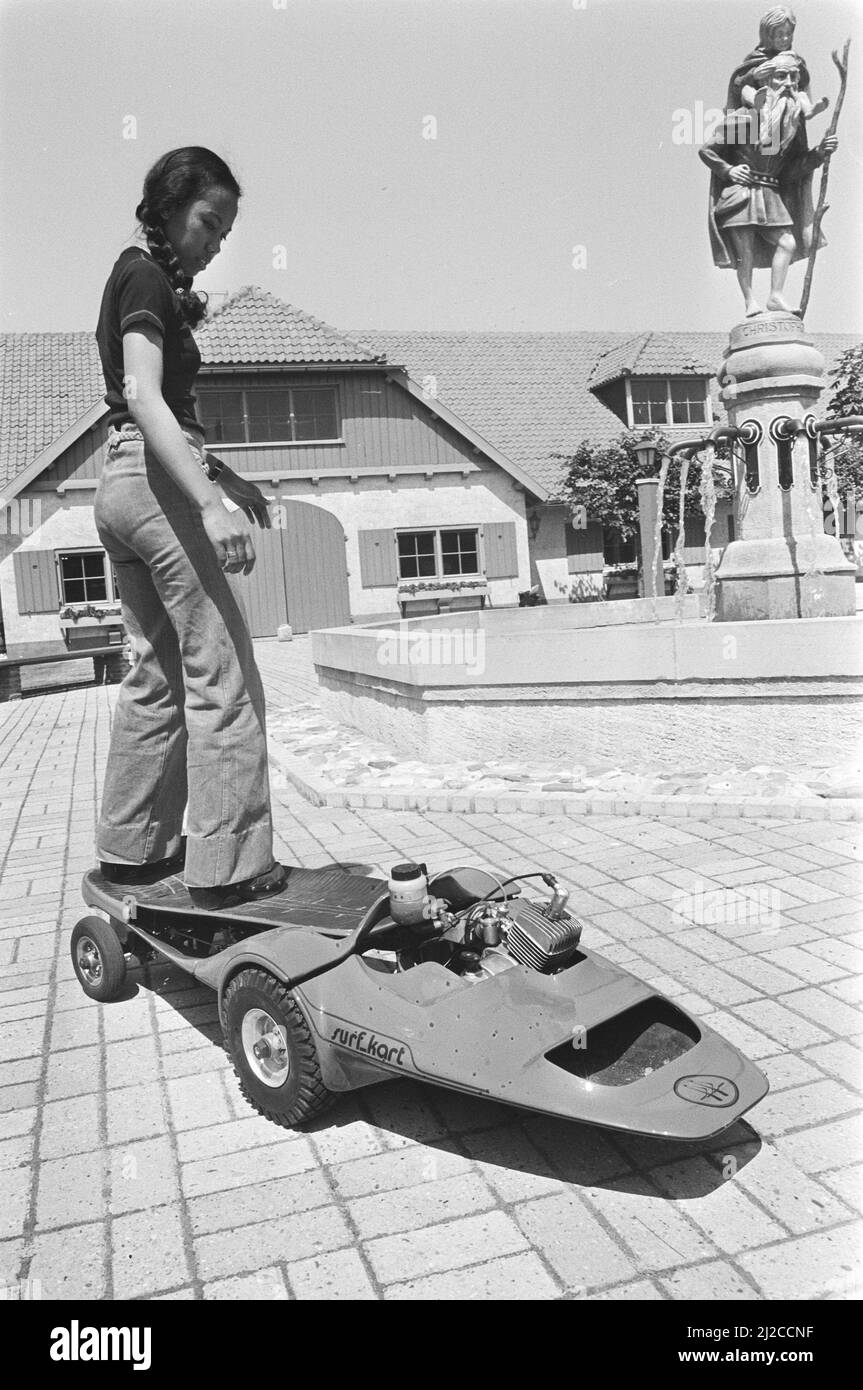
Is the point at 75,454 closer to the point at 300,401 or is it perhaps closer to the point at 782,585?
the point at 300,401

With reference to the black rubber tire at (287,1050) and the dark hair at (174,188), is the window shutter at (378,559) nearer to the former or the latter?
the dark hair at (174,188)

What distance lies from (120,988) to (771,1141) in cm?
202

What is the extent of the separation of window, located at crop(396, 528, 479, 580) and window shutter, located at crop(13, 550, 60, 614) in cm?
746

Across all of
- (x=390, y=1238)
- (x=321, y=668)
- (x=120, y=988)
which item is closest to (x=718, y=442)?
(x=321, y=668)

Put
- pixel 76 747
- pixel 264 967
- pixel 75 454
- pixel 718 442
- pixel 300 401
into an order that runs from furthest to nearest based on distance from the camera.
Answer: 1. pixel 300 401
2. pixel 75 454
3. pixel 76 747
4. pixel 718 442
5. pixel 264 967

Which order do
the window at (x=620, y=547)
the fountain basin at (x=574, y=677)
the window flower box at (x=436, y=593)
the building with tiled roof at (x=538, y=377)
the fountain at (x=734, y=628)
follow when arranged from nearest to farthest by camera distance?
the fountain basin at (x=574, y=677)
the fountain at (x=734, y=628)
the window flower box at (x=436, y=593)
the window at (x=620, y=547)
the building with tiled roof at (x=538, y=377)

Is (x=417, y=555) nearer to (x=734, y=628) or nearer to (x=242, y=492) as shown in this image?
(x=734, y=628)

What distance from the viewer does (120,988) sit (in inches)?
131

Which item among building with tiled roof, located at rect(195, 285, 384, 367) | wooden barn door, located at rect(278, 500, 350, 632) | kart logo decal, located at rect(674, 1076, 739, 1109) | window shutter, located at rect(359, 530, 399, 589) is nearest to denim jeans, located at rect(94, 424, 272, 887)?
kart logo decal, located at rect(674, 1076, 739, 1109)

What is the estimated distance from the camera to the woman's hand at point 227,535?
2.74 meters

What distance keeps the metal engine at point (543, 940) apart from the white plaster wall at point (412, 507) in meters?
20.9

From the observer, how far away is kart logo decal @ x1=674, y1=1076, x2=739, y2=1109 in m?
2.07

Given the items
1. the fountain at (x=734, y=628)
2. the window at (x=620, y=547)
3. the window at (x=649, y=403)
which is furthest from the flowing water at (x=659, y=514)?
the window at (x=649, y=403)

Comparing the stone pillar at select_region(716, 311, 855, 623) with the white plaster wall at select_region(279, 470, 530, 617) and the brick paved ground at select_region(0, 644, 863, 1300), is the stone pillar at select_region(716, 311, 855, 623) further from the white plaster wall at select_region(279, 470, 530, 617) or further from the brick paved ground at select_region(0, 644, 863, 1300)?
the white plaster wall at select_region(279, 470, 530, 617)
